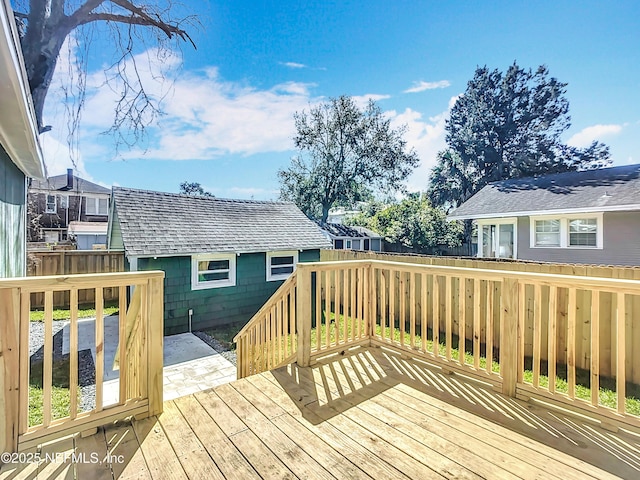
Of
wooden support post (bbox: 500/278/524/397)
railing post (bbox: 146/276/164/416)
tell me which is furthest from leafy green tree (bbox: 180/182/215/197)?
wooden support post (bbox: 500/278/524/397)

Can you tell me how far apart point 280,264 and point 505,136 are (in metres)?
20.2

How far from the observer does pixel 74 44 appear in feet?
15.0

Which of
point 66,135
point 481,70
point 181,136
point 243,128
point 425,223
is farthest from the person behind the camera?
point 481,70

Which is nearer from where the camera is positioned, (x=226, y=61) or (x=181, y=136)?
(x=226, y=61)

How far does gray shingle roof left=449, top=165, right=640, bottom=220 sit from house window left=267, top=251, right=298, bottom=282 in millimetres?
7036

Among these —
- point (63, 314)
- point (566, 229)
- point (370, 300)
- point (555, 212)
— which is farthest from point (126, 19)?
point (566, 229)

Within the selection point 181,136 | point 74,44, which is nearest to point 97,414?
point 74,44

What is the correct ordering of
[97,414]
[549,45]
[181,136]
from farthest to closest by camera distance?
[549,45]
[181,136]
[97,414]

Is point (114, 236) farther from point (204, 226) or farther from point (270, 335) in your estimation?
point (270, 335)

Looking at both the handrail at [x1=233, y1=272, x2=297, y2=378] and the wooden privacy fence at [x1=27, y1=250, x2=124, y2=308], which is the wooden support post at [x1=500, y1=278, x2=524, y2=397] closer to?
the handrail at [x1=233, y1=272, x2=297, y2=378]

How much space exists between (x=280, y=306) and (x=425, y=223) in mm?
16704

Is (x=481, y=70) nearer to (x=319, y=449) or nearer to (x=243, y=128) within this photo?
(x=243, y=128)

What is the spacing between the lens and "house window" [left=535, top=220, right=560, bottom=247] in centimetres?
1019

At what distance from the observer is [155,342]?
2156mm
